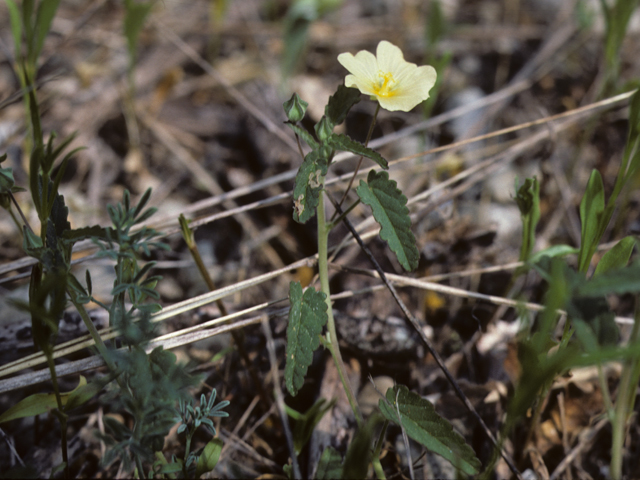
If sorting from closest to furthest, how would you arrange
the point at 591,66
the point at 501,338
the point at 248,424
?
the point at 248,424, the point at 501,338, the point at 591,66

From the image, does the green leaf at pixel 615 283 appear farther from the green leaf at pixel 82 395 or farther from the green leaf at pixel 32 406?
the green leaf at pixel 32 406

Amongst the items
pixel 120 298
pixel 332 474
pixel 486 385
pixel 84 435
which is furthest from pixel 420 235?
pixel 84 435

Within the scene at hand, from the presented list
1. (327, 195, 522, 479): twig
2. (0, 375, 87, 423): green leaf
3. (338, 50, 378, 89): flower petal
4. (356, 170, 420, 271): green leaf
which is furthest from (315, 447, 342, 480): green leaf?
(338, 50, 378, 89): flower petal

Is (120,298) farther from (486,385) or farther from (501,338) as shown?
(501,338)

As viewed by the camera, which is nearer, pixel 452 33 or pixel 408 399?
pixel 408 399

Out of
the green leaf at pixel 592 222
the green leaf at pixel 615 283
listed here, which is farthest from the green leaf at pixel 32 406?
the green leaf at pixel 592 222

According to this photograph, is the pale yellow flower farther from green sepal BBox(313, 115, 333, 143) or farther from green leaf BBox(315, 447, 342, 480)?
green leaf BBox(315, 447, 342, 480)

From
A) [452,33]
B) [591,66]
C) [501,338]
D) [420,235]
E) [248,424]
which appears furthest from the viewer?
[452,33]
